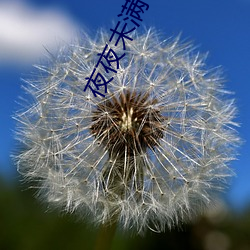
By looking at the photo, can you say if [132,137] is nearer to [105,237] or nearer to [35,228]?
[105,237]

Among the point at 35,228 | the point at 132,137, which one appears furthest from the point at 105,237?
the point at 35,228

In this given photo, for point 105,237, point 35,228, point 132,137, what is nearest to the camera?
point 105,237

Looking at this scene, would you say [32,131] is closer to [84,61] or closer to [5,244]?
[84,61]

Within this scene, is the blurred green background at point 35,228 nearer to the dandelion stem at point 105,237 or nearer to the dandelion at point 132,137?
the dandelion at point 132,137

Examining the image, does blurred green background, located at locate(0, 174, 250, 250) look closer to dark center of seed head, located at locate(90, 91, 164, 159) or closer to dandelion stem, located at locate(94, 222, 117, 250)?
dark center of seed head, located at locate(90, 91, 164, 159)

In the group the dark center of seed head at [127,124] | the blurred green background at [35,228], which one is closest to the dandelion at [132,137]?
the dark center of seed head at [127,124]

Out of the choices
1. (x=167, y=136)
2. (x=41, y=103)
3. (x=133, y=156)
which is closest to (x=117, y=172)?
(x=133, y=156)

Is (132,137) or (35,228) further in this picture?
(35,228)

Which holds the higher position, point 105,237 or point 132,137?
point 132,137
